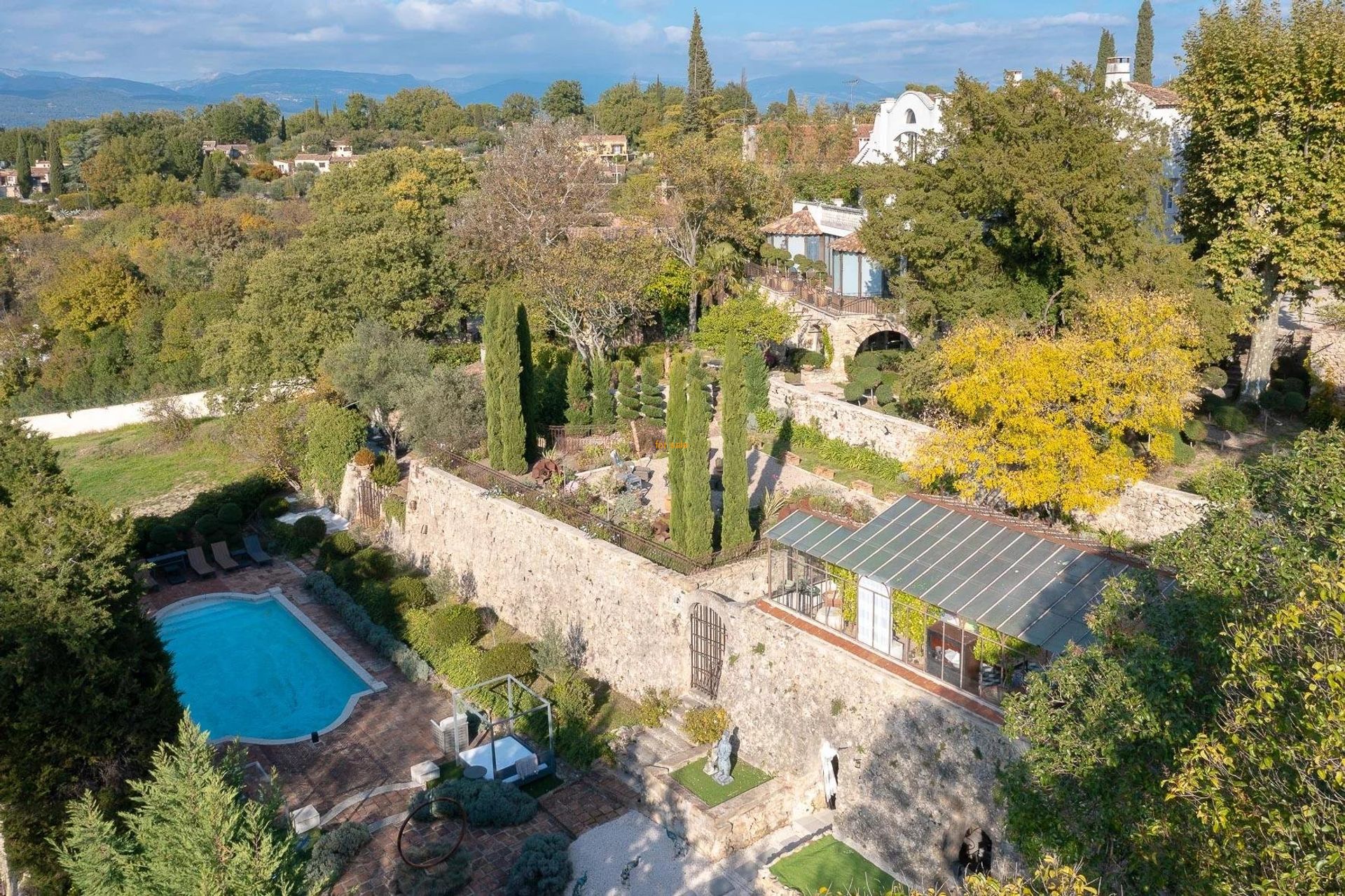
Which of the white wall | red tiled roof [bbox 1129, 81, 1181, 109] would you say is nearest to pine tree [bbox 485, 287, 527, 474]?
the white wall

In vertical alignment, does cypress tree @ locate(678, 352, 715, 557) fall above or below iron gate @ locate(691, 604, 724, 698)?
above

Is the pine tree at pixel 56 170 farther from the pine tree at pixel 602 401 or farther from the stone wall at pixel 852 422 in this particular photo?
the stone wall at pixel 852 422

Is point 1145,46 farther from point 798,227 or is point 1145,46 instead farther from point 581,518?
point 581,518

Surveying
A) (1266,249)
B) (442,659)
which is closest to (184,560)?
(442,659)

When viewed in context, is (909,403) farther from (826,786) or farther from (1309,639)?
(1309,639)

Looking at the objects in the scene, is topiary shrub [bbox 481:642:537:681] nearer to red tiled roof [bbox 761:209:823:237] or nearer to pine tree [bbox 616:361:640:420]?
pine tree [bbox 616:361:640:420]
